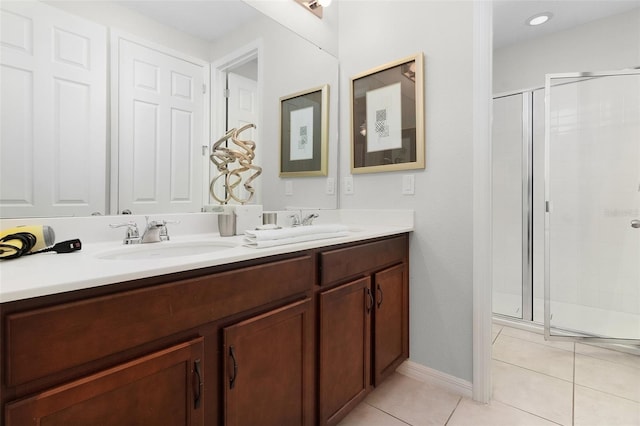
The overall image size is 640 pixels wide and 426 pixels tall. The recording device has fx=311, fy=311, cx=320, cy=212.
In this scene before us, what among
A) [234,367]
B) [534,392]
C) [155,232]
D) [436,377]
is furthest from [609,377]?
[155,232]

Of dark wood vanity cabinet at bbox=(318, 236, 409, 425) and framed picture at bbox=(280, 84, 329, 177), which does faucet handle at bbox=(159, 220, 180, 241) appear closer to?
dark wood vanity cabinet at bbox=(318, 236, 409, 425)

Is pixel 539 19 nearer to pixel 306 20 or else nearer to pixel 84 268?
pixel 306 20

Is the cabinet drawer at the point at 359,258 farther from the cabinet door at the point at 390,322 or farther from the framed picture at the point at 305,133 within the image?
the framed picture at the point at 305,133

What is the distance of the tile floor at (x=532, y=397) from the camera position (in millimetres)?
1407

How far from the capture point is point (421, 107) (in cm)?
170

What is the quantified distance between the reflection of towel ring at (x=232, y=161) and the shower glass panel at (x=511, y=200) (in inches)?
92.1

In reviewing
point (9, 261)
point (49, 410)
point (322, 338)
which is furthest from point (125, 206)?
point (322, 338)

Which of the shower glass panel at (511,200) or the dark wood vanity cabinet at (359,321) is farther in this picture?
the shower glass panel at (511,200)

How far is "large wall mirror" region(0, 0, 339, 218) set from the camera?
38.4 inches

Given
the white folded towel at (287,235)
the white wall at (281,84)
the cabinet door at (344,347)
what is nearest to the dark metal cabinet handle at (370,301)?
the cabinet door at (344,347)

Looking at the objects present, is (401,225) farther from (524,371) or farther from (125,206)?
(125,206)

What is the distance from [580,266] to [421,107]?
1919 mm

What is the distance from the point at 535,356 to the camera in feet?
6.54

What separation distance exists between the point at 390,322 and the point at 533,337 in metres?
1.43
